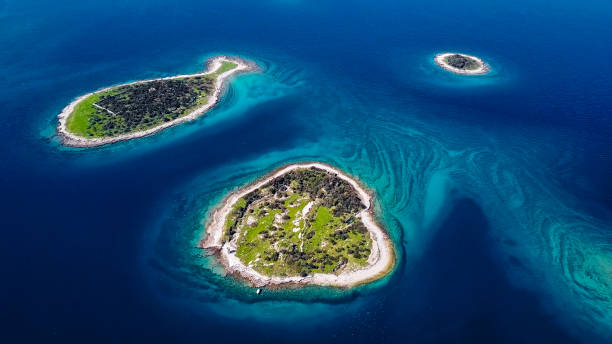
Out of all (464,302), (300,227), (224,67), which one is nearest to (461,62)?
(224,67)

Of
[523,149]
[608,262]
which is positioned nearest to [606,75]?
[523,149]

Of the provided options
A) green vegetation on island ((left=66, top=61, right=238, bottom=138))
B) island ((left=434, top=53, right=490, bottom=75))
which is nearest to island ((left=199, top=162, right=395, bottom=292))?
green vegetation on island ((left=66, top=61, right=238, bottom=138))

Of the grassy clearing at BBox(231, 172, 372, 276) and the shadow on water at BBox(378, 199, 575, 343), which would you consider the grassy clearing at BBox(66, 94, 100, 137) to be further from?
the shadow on water at BBox(378, 199, 575, 343)

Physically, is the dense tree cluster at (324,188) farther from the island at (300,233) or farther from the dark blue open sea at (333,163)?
the dark blue open sea at (333,163)

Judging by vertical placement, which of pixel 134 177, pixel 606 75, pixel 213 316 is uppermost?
pixel 606 75

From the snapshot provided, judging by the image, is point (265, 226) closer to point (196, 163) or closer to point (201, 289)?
point (201, 289)

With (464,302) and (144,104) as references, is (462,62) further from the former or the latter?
(144,104)
